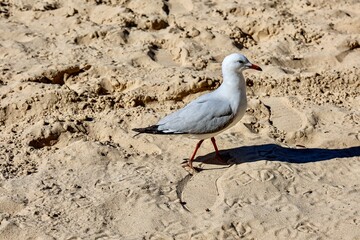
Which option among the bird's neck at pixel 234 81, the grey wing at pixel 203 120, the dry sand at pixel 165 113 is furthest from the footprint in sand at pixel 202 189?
the bird's neck at pixel 234 81

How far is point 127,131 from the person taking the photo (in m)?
4.85

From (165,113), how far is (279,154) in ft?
3.37

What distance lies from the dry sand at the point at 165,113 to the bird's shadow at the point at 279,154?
0.01m

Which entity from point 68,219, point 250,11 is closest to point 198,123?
point 68,219

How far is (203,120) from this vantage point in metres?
4.33

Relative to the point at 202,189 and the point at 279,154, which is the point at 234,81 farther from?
the point at 202,189

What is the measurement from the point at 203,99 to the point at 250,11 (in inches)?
97.9

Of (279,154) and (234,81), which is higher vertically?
(234,81)

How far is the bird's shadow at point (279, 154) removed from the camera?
4598 millimetres

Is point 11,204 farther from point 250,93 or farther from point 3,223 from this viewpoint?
point 250,93

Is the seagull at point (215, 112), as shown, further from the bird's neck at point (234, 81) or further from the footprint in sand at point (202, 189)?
the footprint in sand at point (202, 189)

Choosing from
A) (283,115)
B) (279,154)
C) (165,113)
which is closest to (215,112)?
(279,154)

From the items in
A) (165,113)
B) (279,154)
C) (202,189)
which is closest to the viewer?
(202,189)

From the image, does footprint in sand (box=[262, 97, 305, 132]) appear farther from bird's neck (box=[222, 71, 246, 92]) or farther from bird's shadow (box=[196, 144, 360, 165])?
bird's neck (box=[222, 71, 246, 92])
